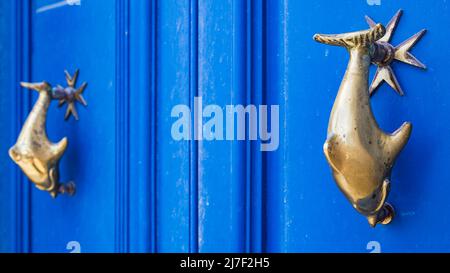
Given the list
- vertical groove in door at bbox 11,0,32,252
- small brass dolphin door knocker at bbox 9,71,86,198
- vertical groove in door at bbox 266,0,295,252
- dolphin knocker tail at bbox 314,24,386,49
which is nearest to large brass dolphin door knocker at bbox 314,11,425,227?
dolphin knocker tail at bbox 314,24,386,49

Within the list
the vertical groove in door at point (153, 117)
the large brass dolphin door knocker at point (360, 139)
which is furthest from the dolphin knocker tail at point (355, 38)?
the vertical groove in door at point (153, 117)

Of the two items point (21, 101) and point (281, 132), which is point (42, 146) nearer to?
point (21, 101)

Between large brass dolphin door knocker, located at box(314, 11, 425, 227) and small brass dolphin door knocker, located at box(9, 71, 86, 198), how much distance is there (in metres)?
0.37

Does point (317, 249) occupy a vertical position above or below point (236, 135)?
below

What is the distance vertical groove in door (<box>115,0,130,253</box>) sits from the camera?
2.59ft

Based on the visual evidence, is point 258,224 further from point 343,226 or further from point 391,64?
point 391,64

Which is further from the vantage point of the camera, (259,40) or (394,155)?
(259,40)

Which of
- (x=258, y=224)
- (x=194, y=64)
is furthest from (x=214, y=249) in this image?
(x=194, y=64)

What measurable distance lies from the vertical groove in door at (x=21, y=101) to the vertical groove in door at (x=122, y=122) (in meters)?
0.18

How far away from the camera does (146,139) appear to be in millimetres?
775

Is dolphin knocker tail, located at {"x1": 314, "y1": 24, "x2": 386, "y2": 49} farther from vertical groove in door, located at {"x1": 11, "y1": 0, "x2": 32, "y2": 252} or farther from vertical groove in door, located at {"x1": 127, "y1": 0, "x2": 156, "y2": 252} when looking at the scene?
vertical groove in door, located at {"x1": 11, "y1": 0, "x2": 32, "y2": 252}

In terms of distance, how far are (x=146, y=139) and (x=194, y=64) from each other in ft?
0.34

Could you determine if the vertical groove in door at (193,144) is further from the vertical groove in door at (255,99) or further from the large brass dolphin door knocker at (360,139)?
the large brass dolphin door knocker at (360,139)

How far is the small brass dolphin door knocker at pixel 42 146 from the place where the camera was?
0.81 meters
